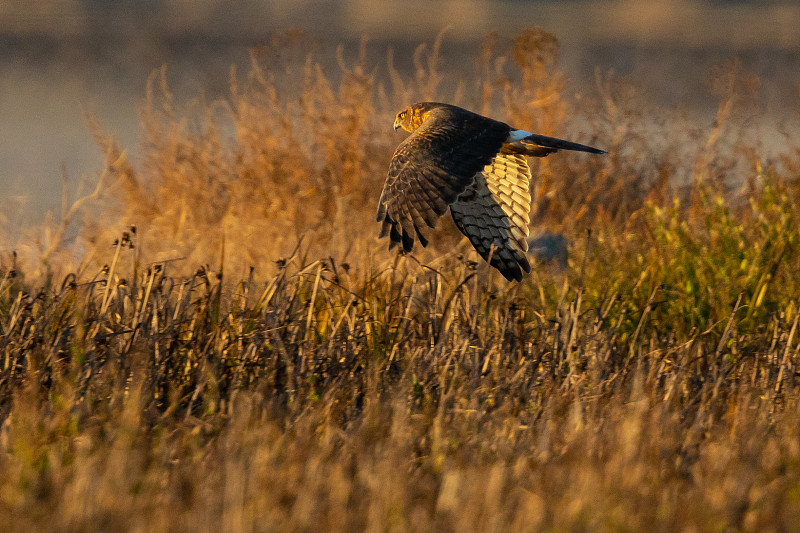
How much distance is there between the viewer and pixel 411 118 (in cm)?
526

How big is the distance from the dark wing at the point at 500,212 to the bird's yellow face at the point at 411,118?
0.40 m

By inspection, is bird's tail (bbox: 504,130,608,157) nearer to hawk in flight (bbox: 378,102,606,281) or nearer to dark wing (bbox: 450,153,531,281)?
hawk in flight (bbox: 378,102,606,281)

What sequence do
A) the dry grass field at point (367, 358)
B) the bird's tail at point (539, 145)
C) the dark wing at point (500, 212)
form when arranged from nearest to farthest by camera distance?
the dry grass field at point (367, 358), the bird's tail at point (539, 145), the dark wing at point (500, 212)

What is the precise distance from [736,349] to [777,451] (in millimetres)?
1268

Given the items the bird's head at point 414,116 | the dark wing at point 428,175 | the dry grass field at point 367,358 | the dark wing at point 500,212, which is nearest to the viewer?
the dry grass field at point 367,358

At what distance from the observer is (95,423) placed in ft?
10.4

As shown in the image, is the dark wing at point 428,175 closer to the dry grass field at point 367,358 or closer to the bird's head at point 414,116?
the dry grass field at point 367,358

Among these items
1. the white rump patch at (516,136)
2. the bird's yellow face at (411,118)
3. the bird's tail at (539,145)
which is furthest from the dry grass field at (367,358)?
the bird's yellow face at (411,118)

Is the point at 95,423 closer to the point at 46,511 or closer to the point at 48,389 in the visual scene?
the point at 48,389

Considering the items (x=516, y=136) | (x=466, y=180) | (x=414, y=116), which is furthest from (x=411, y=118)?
(x=466, y=180)

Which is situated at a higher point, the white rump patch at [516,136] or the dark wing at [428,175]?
the white rump patch at [516,136]

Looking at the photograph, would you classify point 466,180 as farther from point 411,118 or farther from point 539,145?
point 411,118

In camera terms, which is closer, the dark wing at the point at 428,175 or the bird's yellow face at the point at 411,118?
the dark wing at the point at 428,175

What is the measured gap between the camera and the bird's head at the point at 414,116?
5.09 metres
